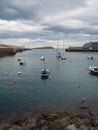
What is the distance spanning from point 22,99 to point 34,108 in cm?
587

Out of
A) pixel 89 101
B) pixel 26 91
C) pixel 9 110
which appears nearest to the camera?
pixel 9 110

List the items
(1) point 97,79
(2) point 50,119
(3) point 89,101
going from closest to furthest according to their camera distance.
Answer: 1. (2) point 50,119
2. (3) point 89,101
3. (1) point 97,79

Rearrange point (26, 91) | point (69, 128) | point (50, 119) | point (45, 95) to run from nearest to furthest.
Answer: point (69, 128) < point (50, 119) < point (45, 95) < point (26, 91)

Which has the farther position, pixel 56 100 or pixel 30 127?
pixel 56 100

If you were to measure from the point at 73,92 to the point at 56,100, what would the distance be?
7.55 m

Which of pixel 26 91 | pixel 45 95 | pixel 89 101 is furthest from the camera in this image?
pixel 26 91

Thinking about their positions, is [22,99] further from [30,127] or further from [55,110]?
[30,127]

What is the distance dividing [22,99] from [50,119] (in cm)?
1562

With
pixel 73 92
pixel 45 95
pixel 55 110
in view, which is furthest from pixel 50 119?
pixel 73 92

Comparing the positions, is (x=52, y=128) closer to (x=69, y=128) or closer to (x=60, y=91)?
(x=69, y=128)

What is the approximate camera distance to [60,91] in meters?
48.2

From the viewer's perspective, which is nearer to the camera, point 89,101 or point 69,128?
point 69,128

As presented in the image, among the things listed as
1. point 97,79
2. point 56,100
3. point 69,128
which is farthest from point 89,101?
point 97,79

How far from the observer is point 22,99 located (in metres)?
40.8
